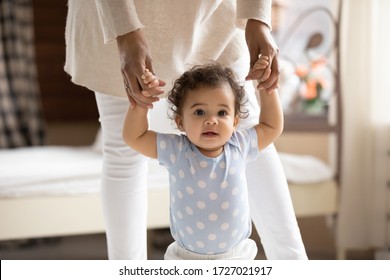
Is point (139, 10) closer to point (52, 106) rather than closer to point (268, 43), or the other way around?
point (268, 43)

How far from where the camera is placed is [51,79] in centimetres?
315

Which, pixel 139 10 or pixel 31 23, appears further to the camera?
pixel 31 23

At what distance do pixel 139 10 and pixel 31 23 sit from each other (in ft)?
7.09

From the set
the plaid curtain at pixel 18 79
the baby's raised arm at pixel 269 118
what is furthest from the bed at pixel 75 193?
the baby's raised arm at pixel 269 118

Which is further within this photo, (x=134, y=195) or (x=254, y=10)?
(x=134, y=195)

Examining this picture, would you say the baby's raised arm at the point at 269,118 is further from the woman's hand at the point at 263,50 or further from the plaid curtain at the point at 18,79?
the plaid curtain at the point at 18,79

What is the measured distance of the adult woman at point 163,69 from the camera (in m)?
1.08

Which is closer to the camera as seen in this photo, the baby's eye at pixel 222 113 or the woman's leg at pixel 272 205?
the baby's eye at pixel 222 113

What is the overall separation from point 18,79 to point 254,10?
2.22 m

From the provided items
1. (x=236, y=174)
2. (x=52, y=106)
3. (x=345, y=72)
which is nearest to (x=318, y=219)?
(x=345, y=72)

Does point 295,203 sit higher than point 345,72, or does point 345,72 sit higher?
point 345,72

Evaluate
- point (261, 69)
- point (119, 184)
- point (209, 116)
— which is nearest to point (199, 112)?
point (209, 116)

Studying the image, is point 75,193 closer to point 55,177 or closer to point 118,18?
point 55,177

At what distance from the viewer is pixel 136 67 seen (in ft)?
3.11
